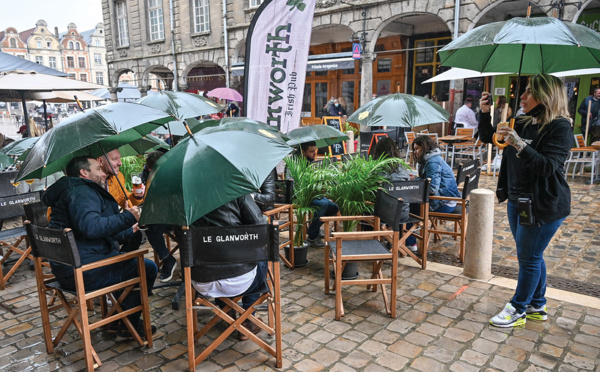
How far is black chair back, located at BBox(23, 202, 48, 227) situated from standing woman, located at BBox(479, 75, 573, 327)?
4.12 meters

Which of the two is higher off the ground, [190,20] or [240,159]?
[190,20]

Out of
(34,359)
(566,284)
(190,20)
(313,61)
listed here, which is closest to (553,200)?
(566,284)

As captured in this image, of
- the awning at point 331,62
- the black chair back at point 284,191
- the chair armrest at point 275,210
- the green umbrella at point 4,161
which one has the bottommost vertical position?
the chair armrest at point 275,210

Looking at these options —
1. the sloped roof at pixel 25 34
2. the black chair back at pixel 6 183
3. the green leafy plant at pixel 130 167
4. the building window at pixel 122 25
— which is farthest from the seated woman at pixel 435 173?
the sloped roof at pixel 25 34

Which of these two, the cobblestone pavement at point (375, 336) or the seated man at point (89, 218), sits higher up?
the seated man at point (89, 218)

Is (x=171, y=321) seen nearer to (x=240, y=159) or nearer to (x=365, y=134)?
(x=240, y=159)

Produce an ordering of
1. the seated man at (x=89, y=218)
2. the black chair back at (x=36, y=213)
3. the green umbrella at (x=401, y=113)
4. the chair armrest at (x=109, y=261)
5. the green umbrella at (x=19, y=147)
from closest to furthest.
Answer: the chair armrest at (x=109, y=261) → the seated man at (x=89, y=218) → the black chair back at (x=36, y=213) → the green umbrella at (x=401, y=113) → the green umbrella at (x=19, y=147)

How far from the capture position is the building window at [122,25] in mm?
23844

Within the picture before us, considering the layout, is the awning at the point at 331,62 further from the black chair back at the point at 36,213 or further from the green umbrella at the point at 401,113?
the black chair back at the point at 36,213

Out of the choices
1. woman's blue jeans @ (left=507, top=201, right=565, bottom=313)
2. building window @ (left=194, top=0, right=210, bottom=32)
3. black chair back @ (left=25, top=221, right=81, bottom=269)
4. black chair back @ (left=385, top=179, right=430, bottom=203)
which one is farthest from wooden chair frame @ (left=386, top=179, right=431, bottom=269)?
building window @ (left=194, top=0, right=210, bottom=32)

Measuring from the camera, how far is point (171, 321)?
3.62 m

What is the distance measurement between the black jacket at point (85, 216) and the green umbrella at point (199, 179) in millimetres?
495

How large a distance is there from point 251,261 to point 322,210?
2.41m

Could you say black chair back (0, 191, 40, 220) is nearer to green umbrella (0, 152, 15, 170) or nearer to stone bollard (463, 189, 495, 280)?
green umbrella (0, 152, 15, 170)
